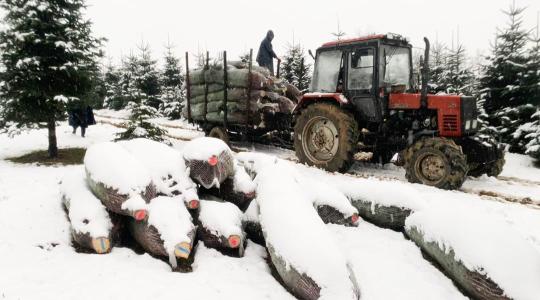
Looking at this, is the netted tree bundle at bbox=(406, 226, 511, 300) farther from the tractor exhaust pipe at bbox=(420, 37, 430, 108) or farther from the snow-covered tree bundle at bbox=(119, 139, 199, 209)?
the tractor exhaust pipe at bbox=(420, 37, 430, 108)

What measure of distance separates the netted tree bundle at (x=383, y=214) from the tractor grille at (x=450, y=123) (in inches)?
101

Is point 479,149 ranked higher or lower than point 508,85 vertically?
lower

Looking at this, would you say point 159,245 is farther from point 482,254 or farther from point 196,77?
point 196,77

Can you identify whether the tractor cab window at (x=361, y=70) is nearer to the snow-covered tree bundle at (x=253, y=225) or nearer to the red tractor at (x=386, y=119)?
the red tractor at (x=386, y=119)

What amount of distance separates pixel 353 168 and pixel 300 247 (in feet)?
17.1

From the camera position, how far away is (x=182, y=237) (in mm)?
3896

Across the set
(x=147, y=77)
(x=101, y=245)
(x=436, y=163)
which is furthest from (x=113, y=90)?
(x=101, y=245)

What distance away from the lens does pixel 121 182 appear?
4.20 metres

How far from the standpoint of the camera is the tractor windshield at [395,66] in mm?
7387

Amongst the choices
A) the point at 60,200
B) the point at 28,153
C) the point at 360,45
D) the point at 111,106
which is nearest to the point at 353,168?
the point at 360,45

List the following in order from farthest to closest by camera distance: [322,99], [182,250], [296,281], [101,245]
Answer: [322,99] < [101,245] < [182,250] < [296,281]

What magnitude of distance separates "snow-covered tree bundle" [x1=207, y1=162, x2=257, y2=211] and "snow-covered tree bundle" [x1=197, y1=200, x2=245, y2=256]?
20.1 inches

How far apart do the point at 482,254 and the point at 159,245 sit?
124 inches

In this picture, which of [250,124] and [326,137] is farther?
[250,124]
